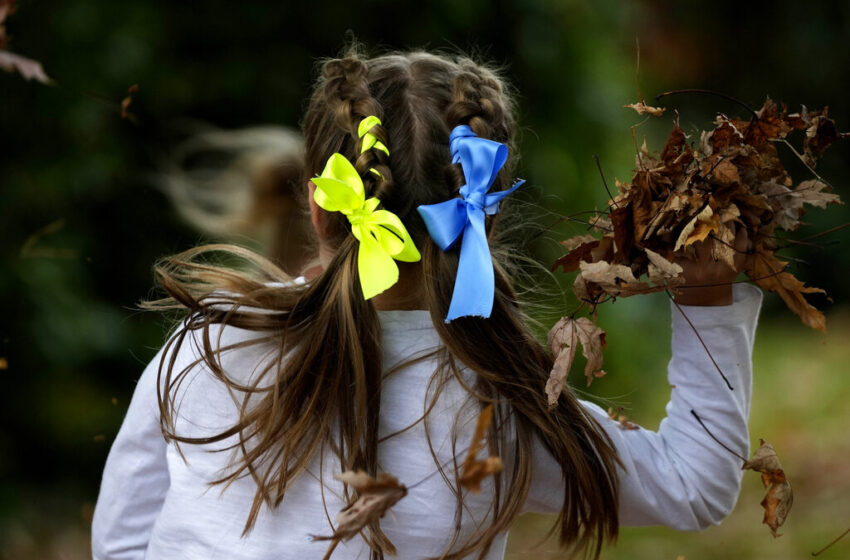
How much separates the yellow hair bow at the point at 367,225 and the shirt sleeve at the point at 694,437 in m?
0.35

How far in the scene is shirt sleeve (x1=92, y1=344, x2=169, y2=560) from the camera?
4.10 feet

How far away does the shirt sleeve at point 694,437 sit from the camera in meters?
1.18

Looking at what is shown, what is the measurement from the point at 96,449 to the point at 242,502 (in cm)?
156

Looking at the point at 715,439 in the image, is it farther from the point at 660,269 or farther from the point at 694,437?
the point at 660,269

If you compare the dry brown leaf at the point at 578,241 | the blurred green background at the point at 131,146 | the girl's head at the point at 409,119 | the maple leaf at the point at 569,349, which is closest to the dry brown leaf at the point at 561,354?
the maple leaf at the point at 569,349

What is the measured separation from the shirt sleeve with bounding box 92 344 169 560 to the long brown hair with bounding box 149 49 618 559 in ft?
0.24

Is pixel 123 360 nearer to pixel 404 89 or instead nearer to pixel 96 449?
pixel 96 449

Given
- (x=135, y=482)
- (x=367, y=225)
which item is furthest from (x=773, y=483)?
(x=135, y=482)

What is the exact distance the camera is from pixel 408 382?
1121 millimetres

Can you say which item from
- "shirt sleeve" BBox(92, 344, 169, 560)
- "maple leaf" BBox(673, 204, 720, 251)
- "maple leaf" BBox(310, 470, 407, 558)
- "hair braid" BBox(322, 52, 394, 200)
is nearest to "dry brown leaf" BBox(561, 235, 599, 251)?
"maple leaf" BBox(673, 204, 720, 251)

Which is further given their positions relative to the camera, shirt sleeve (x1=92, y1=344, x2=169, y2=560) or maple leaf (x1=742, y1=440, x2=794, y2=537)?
shirt sleeve (x1=92, y1=344, x2=169, y2=560)

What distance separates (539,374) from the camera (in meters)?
1.15

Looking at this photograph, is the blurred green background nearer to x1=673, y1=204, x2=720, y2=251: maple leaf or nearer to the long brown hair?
the long brown hair

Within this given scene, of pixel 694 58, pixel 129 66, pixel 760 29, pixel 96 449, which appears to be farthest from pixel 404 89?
pixel 760 29
